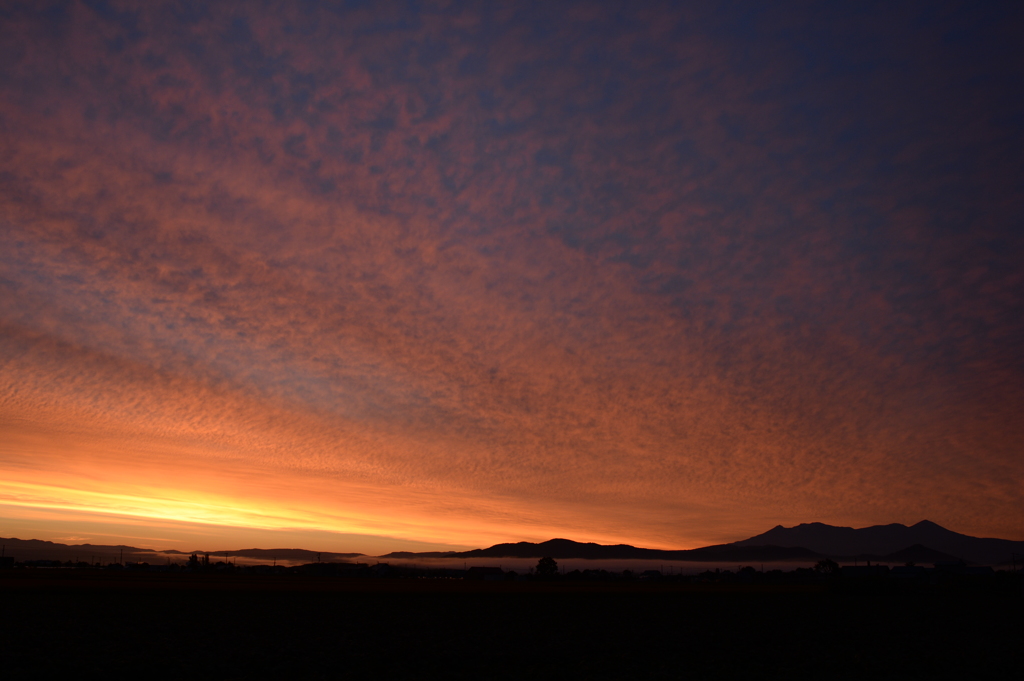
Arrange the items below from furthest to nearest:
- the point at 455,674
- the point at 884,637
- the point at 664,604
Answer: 1. the point at 664,604
2. the point at 884,637
3. the point at 455,674

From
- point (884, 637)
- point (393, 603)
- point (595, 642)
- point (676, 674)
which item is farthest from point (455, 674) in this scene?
point (393, 603)

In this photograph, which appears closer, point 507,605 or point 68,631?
point 68,631

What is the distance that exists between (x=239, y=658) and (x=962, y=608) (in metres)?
76.5

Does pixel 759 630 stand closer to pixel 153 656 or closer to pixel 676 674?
pixel 676 674

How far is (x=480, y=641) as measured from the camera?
3831cm

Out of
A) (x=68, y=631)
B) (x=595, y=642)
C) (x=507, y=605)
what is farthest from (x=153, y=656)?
(x=507, y=605)

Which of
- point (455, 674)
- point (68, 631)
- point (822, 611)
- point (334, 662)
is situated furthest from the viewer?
point (822, 611)

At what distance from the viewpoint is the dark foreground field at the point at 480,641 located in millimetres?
28984

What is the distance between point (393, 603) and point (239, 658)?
37.9m

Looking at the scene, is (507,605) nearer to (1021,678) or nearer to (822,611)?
(822,611)

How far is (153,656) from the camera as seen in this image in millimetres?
30391

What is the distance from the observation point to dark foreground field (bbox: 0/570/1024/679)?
29.0 metres

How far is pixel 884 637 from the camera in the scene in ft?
142

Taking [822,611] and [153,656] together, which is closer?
[153,656]
